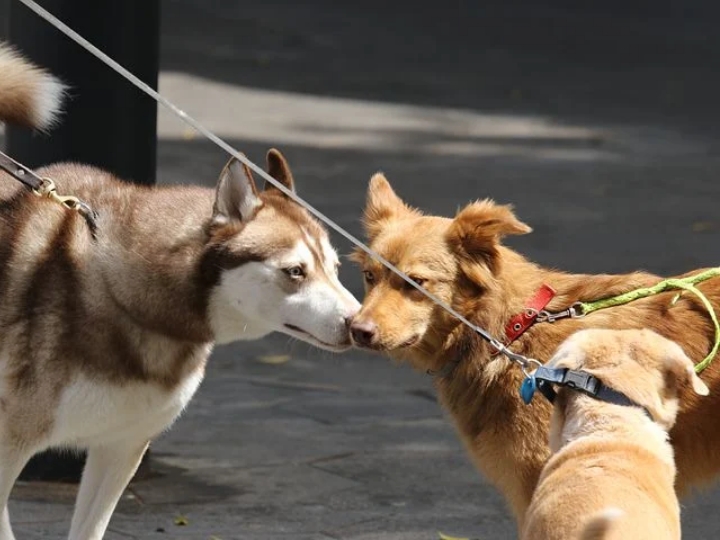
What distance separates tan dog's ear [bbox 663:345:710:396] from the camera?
459 centimetres

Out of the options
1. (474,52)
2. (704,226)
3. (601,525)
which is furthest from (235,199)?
(474,52)

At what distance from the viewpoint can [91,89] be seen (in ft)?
23.5

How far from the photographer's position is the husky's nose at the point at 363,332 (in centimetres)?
538

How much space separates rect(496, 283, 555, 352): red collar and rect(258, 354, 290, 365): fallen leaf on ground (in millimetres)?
3982

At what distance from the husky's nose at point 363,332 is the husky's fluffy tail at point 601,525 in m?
1.56

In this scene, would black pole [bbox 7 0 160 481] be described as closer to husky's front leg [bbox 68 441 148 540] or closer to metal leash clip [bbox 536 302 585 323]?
husky's front leg [bbox 68 441 148 540]

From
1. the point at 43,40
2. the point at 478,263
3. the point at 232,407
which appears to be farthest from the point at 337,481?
the point at 43,40

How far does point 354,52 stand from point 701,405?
15185 mm

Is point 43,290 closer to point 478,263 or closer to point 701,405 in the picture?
point 478,263

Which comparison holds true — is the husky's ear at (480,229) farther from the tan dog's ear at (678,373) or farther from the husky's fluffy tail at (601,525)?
the husky's fluffy tail at (601,525)

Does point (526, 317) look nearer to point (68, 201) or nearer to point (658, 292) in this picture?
point (658, 292)

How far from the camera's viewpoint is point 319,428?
823 cm

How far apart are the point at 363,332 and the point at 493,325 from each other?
2.08 feet

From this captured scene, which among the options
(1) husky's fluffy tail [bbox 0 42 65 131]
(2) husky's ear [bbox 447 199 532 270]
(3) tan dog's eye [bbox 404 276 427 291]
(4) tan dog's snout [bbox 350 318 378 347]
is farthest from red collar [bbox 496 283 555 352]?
(1) husky's fluffy tail [bbox 0 42 65 131]
